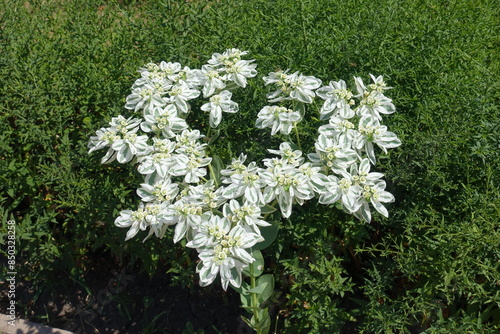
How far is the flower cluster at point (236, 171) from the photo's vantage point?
6.07 feet

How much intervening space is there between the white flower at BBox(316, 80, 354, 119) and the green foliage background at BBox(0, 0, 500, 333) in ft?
1.02

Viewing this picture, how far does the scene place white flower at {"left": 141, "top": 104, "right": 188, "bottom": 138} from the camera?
7.06ft

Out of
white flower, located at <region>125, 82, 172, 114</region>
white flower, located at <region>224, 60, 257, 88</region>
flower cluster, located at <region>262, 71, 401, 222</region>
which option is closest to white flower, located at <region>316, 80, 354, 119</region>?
flower cluster, located at <region>262, 71, 401, 222</region>

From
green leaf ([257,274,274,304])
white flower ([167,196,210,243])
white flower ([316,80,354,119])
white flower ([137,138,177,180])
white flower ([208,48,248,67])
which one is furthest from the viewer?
white flower ([208,48,248,67])

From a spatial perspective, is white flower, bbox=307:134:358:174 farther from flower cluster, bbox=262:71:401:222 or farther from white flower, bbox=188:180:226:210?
white flower, bbox=188:180:226:210

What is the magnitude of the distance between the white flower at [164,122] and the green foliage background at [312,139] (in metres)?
0.33

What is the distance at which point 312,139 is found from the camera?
8.34ft

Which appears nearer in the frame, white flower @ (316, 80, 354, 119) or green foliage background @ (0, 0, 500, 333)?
white flower @ (316, 80, 354, 119)

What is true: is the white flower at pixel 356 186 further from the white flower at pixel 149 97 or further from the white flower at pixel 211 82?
the white flower at pixel 149 97

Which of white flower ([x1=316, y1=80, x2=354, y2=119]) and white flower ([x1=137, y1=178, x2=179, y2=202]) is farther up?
white flower ([x1=316, y1=80, x2=354, y2=119])

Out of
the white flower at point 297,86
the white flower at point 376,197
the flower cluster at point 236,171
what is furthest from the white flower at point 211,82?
the white flower at point 376,197

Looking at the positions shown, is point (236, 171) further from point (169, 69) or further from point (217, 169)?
point (169, 69)

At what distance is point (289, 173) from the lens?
74.8 inches

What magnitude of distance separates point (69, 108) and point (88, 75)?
22 cm
